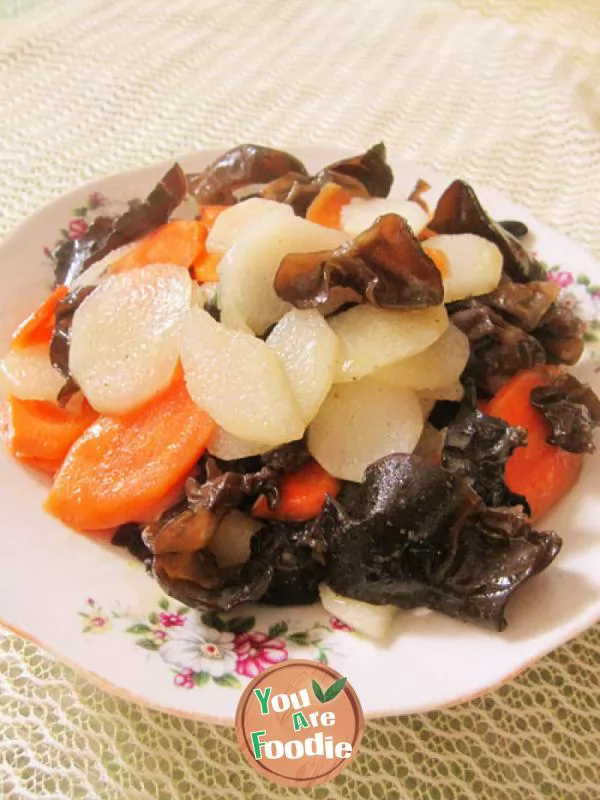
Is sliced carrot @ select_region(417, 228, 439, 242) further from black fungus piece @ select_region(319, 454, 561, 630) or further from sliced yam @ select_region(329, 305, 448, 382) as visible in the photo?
black fungus piece @ select_region(319, 454, 561, 630)

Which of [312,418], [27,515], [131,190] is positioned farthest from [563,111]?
[27,515]

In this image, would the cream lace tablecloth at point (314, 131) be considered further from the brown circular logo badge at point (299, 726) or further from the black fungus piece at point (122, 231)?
the black fungus piece at point (122, 231)

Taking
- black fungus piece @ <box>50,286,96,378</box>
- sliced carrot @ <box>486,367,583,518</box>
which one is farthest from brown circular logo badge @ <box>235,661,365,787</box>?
black fungus piece @ <box>50,286,96,378</box>

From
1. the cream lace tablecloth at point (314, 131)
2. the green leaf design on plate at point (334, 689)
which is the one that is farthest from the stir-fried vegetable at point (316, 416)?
the cream lace tablecloth at point (314, 131)

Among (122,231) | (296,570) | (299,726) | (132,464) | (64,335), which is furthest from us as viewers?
(122,231)

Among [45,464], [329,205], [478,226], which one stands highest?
[478,226]

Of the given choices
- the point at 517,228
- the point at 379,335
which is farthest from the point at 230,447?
the point at 517,228

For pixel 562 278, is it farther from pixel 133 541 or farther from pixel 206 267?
pixel 133 541

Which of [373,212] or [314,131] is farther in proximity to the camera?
[314,131]
